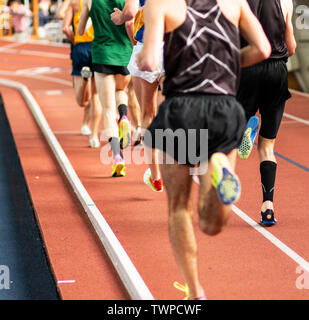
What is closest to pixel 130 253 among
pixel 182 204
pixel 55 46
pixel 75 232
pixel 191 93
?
pixel 75 232

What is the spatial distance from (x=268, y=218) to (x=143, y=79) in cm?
172

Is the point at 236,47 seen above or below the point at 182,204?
above

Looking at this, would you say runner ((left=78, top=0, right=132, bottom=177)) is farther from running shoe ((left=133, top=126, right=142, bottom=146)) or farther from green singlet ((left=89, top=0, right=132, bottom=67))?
running shoe ((left=133, top=126, right=142, bottom=146))

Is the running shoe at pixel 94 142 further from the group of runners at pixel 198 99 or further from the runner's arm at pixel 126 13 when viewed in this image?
the group of runners at pixel 198 99

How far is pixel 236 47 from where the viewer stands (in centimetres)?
409

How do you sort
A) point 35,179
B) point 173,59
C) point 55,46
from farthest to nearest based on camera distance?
point 55,46 → point 35,179 → point 173,59

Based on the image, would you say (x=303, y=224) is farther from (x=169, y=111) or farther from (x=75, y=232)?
(x=169, y=111)

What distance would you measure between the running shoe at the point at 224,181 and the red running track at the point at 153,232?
1.21m

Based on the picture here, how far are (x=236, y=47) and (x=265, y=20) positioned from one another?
205 centimetres

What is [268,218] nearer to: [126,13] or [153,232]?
[153,232]

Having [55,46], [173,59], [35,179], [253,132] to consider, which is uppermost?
[173,59]

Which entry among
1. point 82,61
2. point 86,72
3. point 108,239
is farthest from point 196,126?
point 82,61

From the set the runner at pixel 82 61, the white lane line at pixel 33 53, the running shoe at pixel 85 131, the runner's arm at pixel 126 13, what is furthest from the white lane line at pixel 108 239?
the white lane line at pixel 33 53

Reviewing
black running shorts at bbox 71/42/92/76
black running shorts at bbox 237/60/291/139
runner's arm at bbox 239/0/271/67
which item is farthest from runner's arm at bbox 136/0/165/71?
black running shorts at bbox 71/42/92/76
